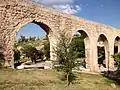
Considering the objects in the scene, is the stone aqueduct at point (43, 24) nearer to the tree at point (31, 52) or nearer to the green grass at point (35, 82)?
the green grass at point (35, 82)

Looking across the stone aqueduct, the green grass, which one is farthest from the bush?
the green grass

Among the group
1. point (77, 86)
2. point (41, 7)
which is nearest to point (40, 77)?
point (77, 86)

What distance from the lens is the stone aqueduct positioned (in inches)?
737

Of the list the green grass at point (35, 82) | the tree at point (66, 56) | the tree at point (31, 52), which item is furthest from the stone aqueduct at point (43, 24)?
the tree at point (31, 52)

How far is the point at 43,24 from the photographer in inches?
874

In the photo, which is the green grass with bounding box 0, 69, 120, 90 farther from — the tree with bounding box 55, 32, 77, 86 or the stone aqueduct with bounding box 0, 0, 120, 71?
the stone aqueduct with bounding box 0, 0, 120, 71

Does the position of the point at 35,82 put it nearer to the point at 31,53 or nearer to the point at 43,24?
the point at 43,24

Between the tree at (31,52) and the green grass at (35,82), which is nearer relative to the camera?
the green grass at (35,82)

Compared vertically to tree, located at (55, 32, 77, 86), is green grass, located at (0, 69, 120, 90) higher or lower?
lower

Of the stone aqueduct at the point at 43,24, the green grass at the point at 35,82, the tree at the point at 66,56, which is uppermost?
the stone aqueduct at the point at 43,24

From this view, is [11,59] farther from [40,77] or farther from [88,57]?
[88,57]

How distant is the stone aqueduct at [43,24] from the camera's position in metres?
18.7

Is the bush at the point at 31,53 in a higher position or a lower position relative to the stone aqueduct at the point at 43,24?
lower

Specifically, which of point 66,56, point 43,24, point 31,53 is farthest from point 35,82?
point 31,53
